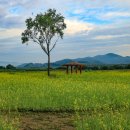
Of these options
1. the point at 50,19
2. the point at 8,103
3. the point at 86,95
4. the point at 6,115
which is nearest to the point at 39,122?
the point at 6,115

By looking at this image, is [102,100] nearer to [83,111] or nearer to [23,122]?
[83,111]

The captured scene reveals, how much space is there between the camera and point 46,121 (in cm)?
1372

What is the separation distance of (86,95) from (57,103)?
3200mm

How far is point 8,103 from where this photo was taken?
16828mm

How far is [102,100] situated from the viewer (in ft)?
59.2

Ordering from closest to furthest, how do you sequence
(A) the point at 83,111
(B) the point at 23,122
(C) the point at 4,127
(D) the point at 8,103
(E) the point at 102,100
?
(C) the point at 4,127
(B) the point at 23,122
(A) the point at 83,111
(D) the point at 8,103
(E) the point at 102,100

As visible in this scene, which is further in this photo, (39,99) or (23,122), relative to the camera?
(39,99)

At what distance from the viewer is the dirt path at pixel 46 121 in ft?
41.0

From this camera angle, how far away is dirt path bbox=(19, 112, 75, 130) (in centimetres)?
1251

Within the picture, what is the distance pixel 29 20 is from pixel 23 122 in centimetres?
5451

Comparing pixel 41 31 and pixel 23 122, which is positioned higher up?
pixel 41 31

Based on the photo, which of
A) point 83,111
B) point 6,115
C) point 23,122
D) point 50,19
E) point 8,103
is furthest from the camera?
point 50,19

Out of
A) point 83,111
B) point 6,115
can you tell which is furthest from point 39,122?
point 83,111

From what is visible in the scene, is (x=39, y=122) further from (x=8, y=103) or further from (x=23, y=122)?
(x=8, y=103)
